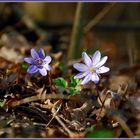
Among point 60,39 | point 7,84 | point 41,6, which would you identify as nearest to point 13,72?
point 7,84

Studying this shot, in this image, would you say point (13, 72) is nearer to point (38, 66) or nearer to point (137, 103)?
point (38, 66)

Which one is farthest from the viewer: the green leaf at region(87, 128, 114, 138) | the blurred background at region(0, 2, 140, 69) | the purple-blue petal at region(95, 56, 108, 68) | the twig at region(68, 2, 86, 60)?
the blurred background at region(0, 2, 140, 69)

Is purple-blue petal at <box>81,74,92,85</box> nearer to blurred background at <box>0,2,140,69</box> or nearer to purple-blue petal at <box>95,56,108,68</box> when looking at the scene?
purple-blue petal at <box>95,56,108,68</box>

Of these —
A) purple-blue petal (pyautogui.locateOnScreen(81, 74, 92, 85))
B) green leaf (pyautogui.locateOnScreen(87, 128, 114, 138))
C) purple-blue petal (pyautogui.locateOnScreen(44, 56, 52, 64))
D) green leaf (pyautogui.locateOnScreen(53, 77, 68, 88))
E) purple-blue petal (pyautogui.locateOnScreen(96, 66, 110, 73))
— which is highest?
purple-blue petal (pyautogui.locateOnScreen(44, 56, 52, 64))

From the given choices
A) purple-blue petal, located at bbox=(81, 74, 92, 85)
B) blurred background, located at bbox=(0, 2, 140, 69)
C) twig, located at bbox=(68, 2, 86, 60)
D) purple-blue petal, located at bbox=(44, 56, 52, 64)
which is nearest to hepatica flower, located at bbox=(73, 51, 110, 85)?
purple-blue petal, located at bbox=(81, 74, 92, 85)

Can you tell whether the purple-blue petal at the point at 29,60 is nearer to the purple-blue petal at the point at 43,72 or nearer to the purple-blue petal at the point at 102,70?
the purple-blue petal at the point at 43,72

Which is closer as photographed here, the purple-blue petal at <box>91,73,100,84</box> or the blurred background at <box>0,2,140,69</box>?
the purple-blue petal at <box>91,73,100,84</box>
